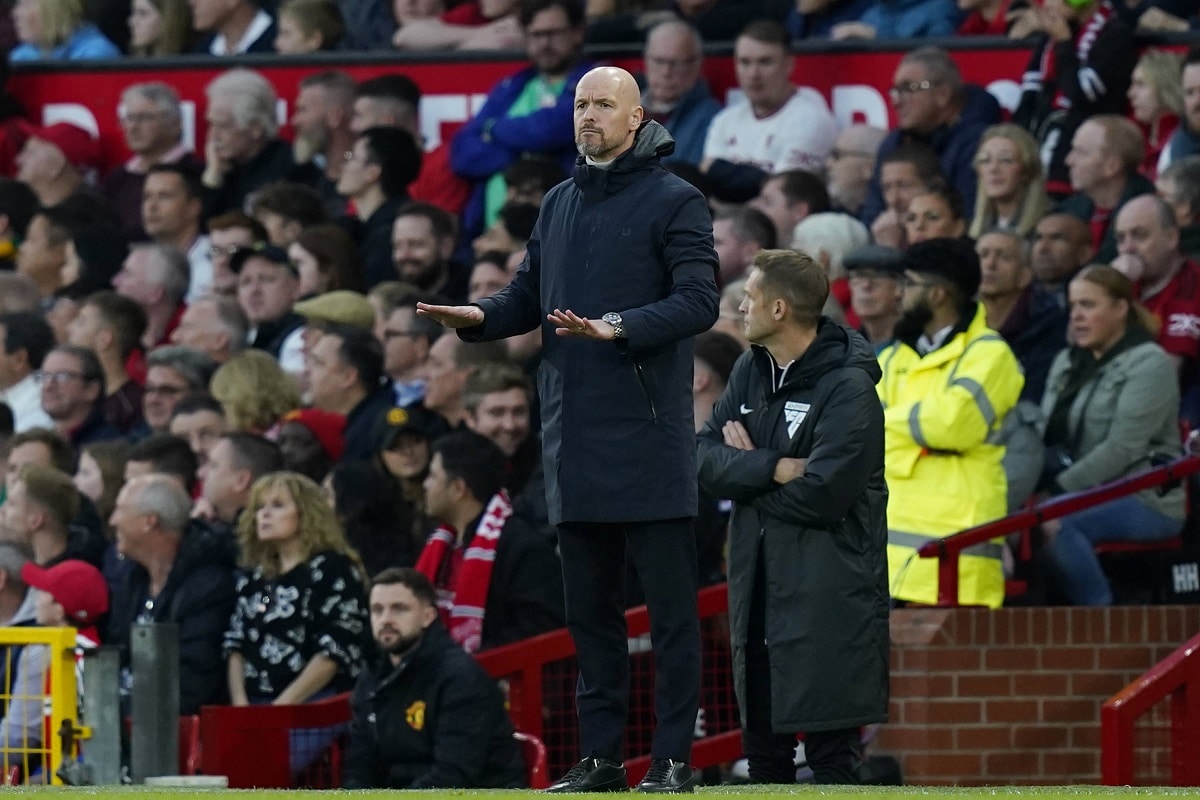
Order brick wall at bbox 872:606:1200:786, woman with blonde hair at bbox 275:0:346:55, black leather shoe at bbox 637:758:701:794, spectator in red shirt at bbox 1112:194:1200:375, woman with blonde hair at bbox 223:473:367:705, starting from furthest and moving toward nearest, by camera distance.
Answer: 1. woman with blonde hair at bbox 275:0:346:55
2. spectator in red shirt at bbox 1112:194:1200:375
3. woman with blonde hair at bbox 223:473:367:705
4. brick wall at bbox 872:606:1200:786
5. black leather shoe at bbox 637:758:701:794

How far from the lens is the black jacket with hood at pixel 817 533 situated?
7434 millimetres

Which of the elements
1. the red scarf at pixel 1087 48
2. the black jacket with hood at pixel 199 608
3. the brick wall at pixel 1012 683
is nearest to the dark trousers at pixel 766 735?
the brick wall at pixel 1012 683

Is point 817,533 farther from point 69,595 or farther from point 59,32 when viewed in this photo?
point 59,32

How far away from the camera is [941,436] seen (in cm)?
921

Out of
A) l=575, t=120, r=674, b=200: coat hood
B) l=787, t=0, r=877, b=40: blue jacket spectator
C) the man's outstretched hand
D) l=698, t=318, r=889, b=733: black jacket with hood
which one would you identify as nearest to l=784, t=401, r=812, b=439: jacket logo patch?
l=698, t=318, r=889, b=733: black jacket with hood

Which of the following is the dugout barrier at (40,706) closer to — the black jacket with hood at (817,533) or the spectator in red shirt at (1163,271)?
the black jacket with hood at (817,533)

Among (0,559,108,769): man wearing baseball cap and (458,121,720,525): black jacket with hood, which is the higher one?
(458,121,720,525): black jacket with hood

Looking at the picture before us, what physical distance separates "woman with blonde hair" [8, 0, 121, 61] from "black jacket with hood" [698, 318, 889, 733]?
910 centimetres

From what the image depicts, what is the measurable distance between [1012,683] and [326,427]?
3643 mm

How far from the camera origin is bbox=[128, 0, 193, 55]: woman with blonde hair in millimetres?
15672

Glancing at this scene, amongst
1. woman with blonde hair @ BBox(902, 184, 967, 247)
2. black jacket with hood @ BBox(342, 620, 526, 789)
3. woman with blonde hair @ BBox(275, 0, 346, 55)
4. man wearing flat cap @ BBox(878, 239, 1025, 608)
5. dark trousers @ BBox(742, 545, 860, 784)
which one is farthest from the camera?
woman with blonde hair @ BBox(275, 0, 346, 55)

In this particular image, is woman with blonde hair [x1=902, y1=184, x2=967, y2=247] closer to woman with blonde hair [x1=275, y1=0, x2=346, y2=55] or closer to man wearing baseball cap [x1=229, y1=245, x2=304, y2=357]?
man wearing baseball cap [x1=229, y1=245, x2=304, y2=357]

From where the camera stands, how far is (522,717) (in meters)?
9.73

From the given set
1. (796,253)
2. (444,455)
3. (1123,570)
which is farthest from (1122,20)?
(796,253)
